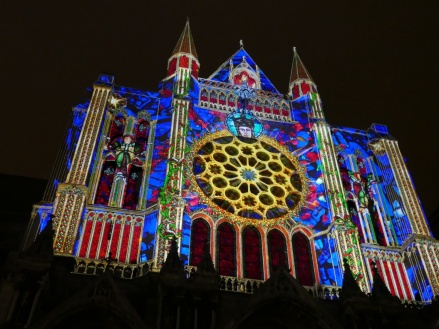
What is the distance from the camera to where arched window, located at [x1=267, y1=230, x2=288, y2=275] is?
18.8 metres

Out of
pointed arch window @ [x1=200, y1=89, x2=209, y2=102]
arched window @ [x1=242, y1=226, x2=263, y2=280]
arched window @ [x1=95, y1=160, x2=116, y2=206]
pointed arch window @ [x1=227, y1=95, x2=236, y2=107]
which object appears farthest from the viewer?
pointed arch window @ [x1=227, y1=95, x2=236, y2=107]

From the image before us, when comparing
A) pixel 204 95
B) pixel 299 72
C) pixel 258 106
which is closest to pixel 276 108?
pixel 258 106

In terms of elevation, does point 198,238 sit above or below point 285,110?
below

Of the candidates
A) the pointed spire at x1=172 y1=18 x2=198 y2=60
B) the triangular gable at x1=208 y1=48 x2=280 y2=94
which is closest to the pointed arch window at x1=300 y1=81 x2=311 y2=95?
the triangular gable at x1=208 y1=48 x2=280 y2=94

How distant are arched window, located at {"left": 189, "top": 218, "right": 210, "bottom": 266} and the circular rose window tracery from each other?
847 mm

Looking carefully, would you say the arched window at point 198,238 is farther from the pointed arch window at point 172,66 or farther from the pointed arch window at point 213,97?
the pointed arch window at point 172,66

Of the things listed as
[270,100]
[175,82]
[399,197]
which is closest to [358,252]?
[399,197]

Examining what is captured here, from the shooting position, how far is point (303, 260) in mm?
19125

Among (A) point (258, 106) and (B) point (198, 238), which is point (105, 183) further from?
(A) point (258, 106)

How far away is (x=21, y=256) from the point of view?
47.1 feet

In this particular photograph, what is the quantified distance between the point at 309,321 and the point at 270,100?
39.8 feet

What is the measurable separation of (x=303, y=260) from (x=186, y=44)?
11979mm

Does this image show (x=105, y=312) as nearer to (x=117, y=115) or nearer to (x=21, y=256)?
(x=21, y=256)

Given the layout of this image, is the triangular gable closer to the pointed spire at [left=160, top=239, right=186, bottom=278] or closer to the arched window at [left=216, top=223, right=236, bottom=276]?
the arched window at [left=216, top=223, right=236, bottom=276]
